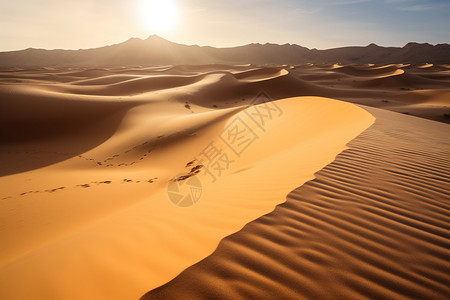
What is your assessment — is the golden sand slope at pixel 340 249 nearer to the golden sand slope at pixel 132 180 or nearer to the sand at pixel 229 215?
the sand at pixel 229 215

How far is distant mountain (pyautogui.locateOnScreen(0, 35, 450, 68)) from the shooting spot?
82.7 meters

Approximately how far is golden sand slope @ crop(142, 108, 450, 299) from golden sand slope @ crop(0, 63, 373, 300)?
0.20 m

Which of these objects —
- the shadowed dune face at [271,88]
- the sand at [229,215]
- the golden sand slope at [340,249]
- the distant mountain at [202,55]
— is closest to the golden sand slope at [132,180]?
the sand at [229,215]

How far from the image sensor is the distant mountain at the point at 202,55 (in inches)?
3255

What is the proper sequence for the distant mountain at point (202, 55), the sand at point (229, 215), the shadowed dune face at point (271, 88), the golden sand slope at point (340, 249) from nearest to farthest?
1. the golden sand slope at point (340, 249)
2. the sand at point (229, 215)
3. the shadowed dune face at point (271, 88)
4. the distant mountain at point (202, 55)

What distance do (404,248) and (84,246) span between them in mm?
2582

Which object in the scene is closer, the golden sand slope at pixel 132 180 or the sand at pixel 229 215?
the sand at pixel 229 215

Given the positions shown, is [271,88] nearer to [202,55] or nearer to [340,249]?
[340,249]

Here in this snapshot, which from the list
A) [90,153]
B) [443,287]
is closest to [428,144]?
[443,287]

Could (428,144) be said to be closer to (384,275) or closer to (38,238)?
(384,275)

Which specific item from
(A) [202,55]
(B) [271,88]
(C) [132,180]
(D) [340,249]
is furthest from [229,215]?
(A) [202,55]

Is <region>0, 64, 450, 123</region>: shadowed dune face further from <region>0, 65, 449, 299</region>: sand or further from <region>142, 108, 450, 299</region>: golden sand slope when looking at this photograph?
<region>142, 108, 450, 299</region>: golden sand slope

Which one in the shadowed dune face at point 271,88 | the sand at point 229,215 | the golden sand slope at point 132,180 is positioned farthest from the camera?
the shadowed dune face at point 271,88

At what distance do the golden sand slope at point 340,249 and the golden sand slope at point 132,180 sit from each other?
0.66 ft
